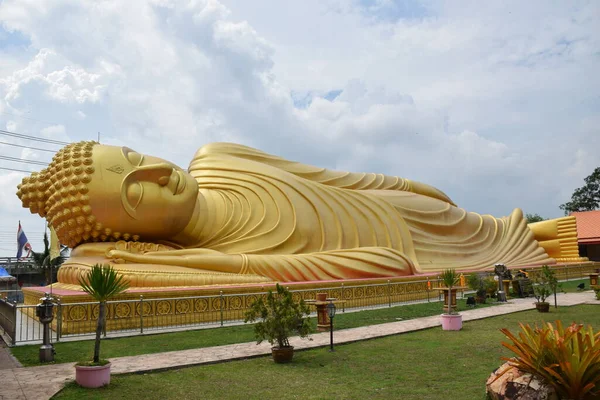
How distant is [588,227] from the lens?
30.0m

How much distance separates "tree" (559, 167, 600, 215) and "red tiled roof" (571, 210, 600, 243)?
17637mm

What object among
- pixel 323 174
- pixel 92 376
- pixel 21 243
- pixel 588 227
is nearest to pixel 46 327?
pixel 92 376

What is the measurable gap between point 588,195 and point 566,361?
5009cm

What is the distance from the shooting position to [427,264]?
15102mm

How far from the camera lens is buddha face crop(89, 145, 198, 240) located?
10367mm

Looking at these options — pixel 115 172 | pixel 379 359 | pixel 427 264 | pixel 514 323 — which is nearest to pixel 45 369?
pixel 379 359

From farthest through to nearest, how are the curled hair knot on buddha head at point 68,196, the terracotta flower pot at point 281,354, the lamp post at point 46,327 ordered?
the curled hair knot on buddha head at point 68,196, the lamp post at point 46,327, the terracotta flower pot at point 281,354

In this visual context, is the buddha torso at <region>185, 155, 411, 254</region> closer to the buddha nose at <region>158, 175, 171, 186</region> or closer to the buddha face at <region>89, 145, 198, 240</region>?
the buddha face at <region>89, 145, 198, 240</region>

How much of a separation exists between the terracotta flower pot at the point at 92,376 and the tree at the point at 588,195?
4993 cm

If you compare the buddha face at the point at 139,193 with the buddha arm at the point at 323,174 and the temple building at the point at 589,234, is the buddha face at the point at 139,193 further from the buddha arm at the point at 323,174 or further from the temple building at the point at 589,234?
the temple building at the point at 589,234

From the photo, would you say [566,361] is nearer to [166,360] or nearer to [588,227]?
[166,360]

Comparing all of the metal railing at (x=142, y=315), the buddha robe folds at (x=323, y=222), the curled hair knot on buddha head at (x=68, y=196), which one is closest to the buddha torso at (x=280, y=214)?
the buddha robe folds at (x=323, y=222)

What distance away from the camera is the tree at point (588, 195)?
152 feet

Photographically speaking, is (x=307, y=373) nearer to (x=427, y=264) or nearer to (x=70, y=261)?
(x=70, y=261)
